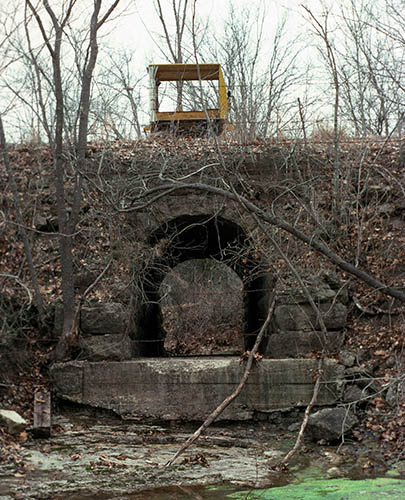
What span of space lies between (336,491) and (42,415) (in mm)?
3972

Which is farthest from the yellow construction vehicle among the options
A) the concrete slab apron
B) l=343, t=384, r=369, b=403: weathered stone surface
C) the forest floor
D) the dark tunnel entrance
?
l=343, t=384, r=369, b=403: weathered stone surface

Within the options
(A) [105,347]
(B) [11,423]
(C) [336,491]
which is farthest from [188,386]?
(C) [336,491]

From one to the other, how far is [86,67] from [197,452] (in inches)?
241

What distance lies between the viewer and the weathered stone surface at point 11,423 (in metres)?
7.59

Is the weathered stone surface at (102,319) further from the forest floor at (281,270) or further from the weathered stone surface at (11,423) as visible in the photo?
the weathered stone surface at (11,423)

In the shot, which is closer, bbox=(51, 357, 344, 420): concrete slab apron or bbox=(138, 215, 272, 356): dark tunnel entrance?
bbox=(51, 357, 344, 420): concrete slab apron

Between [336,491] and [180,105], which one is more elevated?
[180,105]

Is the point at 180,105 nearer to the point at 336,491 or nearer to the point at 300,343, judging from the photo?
the point at 300,343

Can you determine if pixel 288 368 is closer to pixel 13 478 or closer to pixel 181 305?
pixel 13 478

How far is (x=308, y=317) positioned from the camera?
9734 millimetres

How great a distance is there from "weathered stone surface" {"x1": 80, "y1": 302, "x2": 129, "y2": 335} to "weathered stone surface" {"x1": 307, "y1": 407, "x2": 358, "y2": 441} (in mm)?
3235

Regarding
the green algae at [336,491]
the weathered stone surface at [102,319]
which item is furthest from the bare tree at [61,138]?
the green algae at [336,491]

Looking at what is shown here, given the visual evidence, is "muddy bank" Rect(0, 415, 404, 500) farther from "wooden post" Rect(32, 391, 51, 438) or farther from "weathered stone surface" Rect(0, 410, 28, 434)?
"weathered stone surface" Rect(0, 410, 28, 434)

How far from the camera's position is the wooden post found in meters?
7.98
